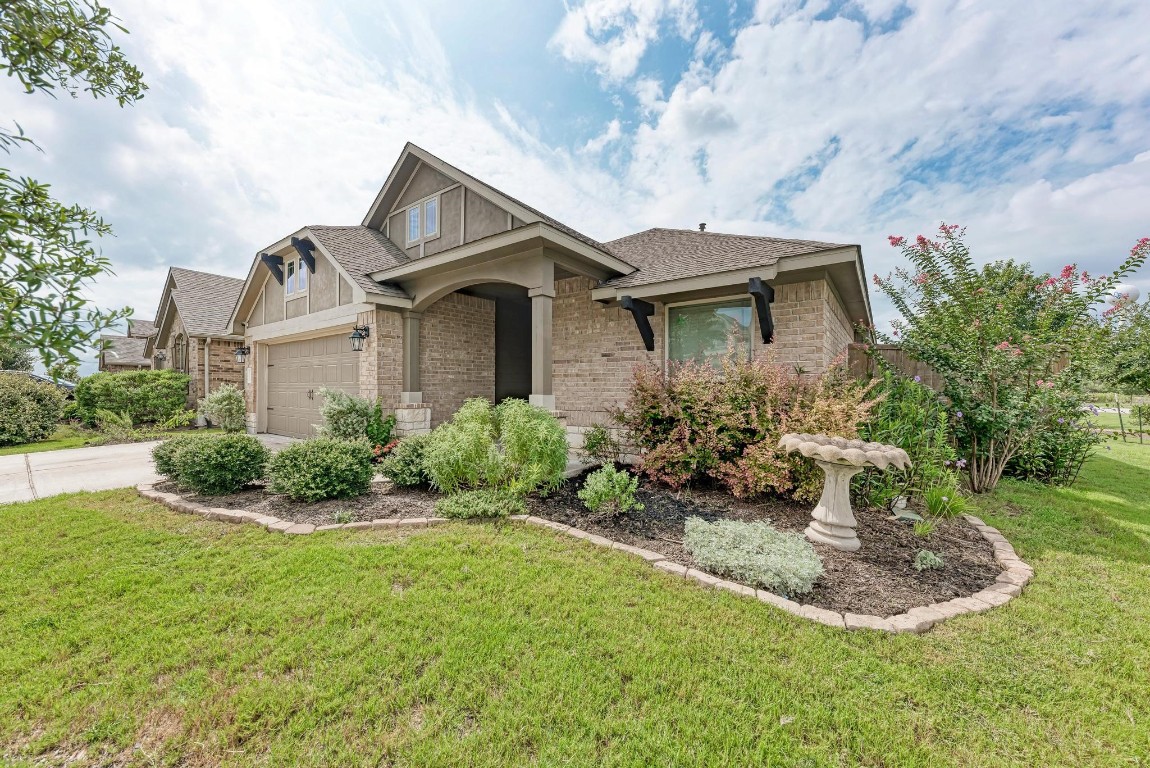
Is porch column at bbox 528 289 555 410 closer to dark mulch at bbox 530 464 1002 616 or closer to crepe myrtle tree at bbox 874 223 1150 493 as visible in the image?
dark mulch at bbox 530 464 1002 616

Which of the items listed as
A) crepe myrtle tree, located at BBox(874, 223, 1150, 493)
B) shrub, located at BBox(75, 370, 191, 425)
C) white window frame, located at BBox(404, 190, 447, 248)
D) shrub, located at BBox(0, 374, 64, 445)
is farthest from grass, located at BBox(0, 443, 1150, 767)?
shrub, located at BBox(75, 370, 191, 425)

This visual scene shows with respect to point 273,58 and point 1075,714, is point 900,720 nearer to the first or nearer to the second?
point 1075,714

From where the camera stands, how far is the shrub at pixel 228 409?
1168 cm

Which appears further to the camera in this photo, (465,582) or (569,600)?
(465,582)

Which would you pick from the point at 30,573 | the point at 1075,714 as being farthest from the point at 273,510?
the point at 1075,714

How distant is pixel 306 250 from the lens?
9578 mm

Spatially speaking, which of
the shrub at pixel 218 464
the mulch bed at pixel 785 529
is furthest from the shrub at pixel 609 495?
the shrub at pixel 218 464

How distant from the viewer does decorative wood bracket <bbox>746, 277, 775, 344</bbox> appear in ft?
19.1

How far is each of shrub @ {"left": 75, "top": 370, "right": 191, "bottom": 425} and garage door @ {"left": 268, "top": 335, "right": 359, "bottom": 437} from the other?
4.34 m

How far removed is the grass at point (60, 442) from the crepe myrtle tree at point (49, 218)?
11.5 m

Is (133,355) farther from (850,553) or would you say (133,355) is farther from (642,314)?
(850,553)

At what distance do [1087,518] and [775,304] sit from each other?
4269mm

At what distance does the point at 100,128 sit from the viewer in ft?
8.23

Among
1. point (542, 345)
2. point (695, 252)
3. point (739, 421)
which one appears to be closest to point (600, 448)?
point (542, 345)
